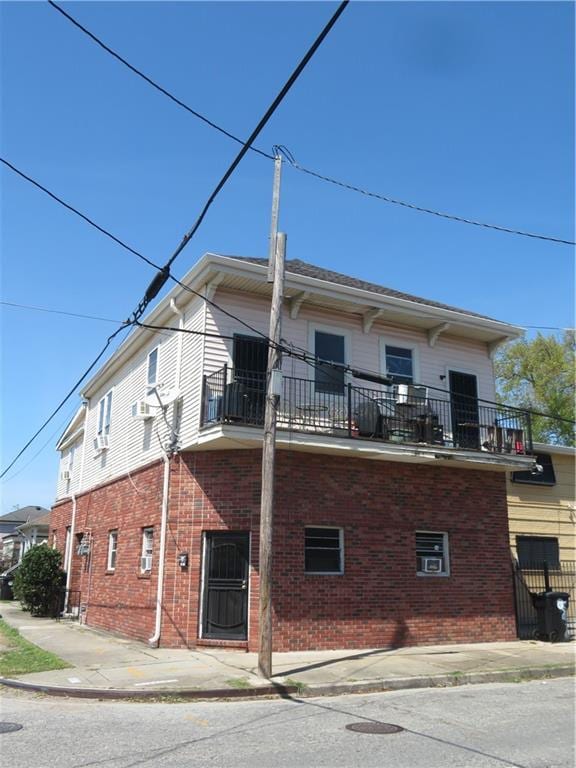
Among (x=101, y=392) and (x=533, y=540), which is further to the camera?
(x=101, y=392)

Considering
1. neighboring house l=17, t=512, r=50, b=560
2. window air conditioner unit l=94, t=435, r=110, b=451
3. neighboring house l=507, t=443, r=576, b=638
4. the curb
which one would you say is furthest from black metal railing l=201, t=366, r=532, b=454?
neighboring house l=17, t=512, r=50, b=560

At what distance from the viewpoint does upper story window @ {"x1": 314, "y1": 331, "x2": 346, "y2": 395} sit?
14.3m

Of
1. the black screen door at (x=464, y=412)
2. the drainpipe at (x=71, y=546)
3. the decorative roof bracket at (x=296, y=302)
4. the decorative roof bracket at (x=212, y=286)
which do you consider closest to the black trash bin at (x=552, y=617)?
the black screen door at (x=464, y=412)

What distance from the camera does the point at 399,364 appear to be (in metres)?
15.6

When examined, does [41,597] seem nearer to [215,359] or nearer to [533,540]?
[215,359]

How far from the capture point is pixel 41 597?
1994 centimetres

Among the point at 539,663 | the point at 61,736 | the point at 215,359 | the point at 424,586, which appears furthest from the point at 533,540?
the point at 61,736

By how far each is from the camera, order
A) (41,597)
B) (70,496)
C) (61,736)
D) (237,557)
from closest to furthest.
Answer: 1. (61,736)
2. (237,557)
3. (41,597)
4. (70,496)

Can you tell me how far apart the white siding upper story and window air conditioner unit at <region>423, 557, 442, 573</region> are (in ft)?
11.8

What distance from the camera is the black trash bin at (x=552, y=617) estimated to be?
48.1 ft

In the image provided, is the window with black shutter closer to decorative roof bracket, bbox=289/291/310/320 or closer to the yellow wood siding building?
decorative roof bracket, bbox=289/291/310/320

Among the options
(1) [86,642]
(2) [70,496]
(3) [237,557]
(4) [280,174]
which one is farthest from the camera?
(2) [70,496]

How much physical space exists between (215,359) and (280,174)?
3832mm

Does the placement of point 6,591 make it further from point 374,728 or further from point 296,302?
point 374,728
